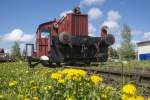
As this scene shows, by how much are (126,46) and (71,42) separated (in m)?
71.5

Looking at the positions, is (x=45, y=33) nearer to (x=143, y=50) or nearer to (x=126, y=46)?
(x=143, y=50)

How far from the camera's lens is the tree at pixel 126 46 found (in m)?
87.6

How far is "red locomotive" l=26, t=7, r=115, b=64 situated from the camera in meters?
18.5

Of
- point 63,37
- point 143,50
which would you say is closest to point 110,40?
point 63,37

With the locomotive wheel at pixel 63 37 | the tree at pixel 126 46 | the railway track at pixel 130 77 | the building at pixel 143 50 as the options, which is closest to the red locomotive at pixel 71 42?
the locomotive wheel at pixel 63 37

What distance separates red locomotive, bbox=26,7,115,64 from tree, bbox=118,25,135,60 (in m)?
66.7

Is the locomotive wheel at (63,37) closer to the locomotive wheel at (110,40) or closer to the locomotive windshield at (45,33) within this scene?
the locomotive wheel at (110,40)

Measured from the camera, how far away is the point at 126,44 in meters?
89.2

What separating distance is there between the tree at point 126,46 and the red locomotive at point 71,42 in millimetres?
66665

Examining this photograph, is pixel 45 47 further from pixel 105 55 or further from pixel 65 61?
pixel 105 55

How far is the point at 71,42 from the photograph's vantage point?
60.4ft

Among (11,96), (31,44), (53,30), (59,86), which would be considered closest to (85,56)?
(53,30)

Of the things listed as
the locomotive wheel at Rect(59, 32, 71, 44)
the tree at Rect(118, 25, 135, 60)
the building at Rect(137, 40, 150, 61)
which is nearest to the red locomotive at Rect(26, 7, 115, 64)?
the locomotive wheel at Rect(59, 32, 71, 44)

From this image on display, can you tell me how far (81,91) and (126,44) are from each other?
87200mm
